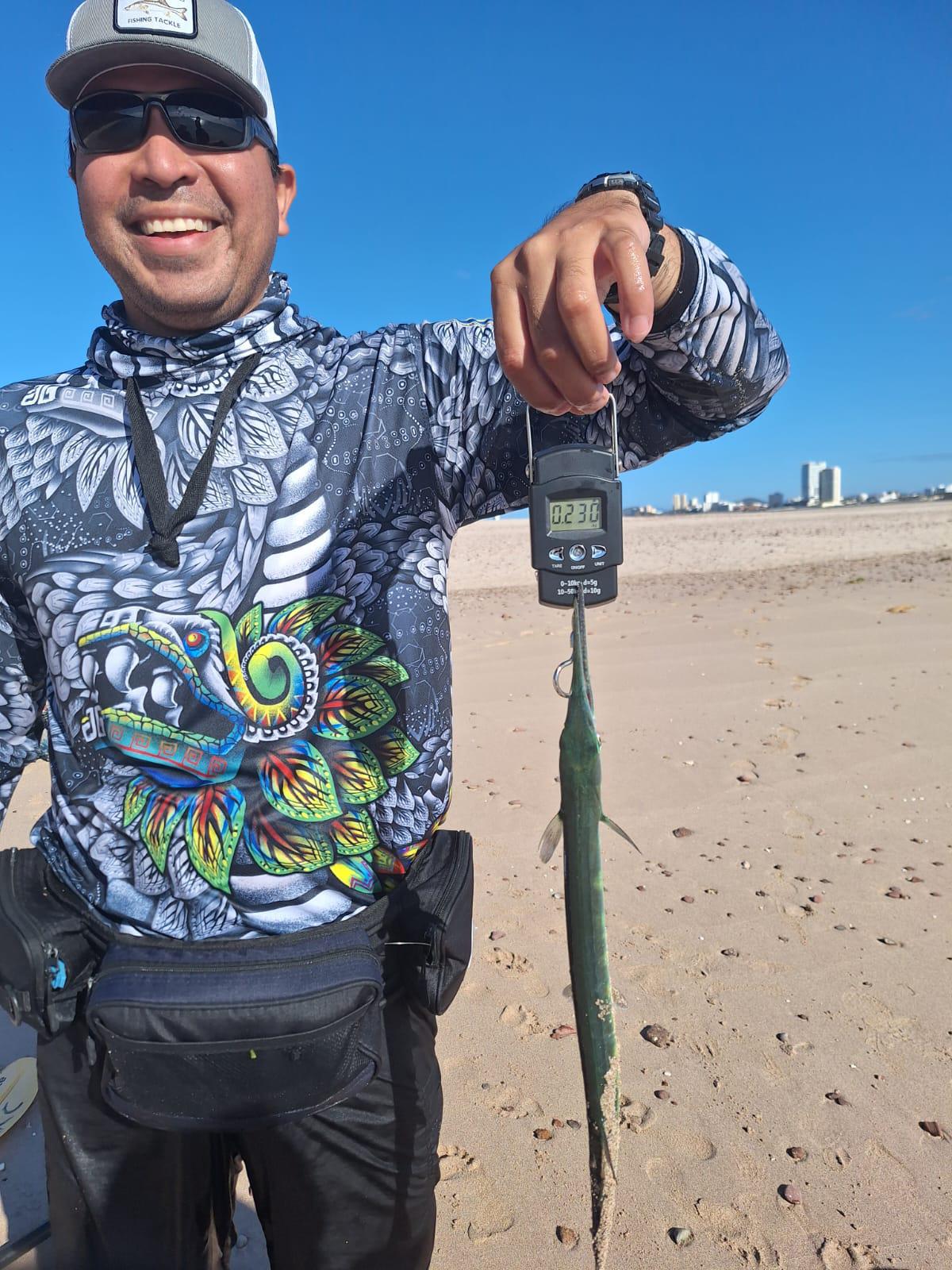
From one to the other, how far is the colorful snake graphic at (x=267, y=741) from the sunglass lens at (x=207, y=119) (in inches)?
43.2

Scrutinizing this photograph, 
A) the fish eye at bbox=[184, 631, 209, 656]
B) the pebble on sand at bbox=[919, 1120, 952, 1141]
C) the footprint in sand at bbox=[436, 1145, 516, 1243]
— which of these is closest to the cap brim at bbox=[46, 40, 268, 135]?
the fish eye at bbox=[184, 631, 209, 656]

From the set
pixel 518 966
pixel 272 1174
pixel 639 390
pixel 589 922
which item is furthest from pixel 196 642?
pixel 518 966

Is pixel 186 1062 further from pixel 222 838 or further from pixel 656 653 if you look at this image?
pixel 656 653

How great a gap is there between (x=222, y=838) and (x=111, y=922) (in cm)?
36

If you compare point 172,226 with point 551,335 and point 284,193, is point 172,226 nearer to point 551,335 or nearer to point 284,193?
point 284,193

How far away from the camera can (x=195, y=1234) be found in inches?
80.0

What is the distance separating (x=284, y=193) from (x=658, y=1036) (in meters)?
3.62

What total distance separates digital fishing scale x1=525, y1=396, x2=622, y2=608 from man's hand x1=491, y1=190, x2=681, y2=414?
13 cm

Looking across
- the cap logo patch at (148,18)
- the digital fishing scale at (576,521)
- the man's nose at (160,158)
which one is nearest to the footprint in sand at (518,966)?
the digital fishing scale at (576,521)

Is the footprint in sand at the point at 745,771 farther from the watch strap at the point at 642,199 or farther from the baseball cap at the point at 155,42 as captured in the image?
the baseball cap at the point at 155,42

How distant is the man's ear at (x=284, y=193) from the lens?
2166 millimetres

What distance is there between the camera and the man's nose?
6.18ft

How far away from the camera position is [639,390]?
1.88 metres

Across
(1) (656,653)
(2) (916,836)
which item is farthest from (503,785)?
(1) (656,653)
